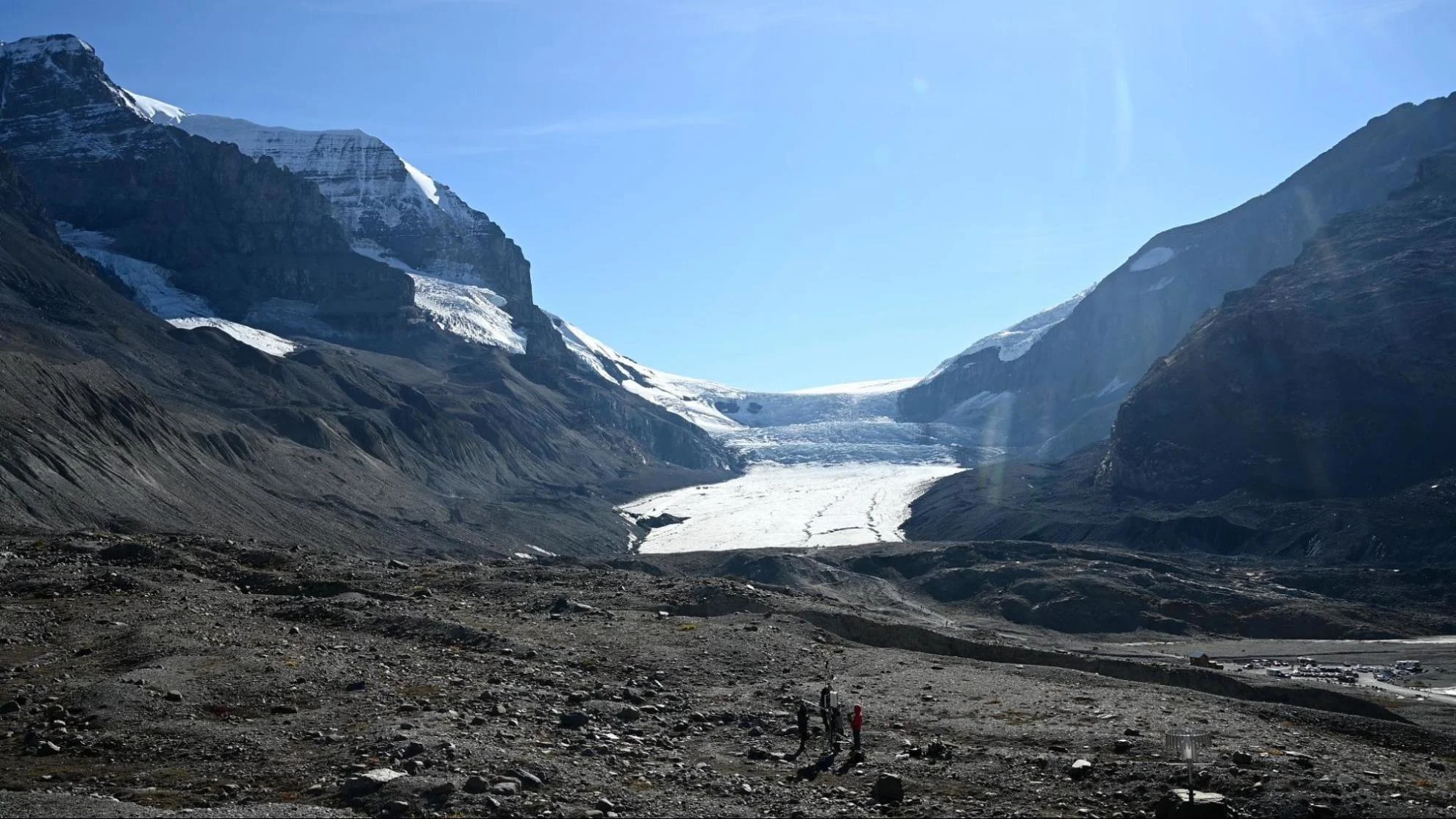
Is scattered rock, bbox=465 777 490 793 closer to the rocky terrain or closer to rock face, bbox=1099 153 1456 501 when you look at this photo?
the rocky terrain

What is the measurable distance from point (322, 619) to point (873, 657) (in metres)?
19.7

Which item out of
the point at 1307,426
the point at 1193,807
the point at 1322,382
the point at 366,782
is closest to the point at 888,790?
the point at 1193,807

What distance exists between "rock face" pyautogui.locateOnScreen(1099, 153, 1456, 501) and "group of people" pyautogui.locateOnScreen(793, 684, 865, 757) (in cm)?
13101

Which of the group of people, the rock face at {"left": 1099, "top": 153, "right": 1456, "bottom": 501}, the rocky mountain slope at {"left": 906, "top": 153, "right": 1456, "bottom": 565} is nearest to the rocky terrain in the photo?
the group of people

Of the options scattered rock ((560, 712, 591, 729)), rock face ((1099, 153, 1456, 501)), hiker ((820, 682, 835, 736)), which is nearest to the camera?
hiker ((820, 682, 835, 736))

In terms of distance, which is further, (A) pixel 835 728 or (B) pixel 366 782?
(A) pixel 835 728

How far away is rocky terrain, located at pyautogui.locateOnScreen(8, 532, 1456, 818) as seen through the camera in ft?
70.5

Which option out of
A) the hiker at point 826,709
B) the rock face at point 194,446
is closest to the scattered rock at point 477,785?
the hiker at point 826,709

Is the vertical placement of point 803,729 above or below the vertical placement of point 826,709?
below

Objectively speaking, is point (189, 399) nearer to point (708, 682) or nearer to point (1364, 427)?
point (708, 682)

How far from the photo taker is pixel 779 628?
47.3 metres

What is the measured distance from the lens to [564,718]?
27.6 metres

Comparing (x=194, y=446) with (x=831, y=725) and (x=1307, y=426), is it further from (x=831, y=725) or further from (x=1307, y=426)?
(x=1307, y=426)

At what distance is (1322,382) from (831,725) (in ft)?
497
